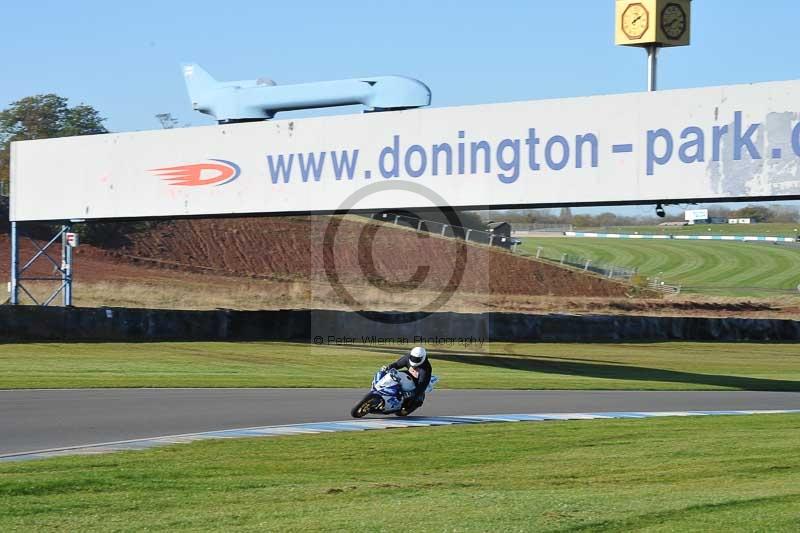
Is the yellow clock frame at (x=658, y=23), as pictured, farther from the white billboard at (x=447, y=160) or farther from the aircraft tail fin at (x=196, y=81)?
the aircraft tail fin at (x=196, y=81)

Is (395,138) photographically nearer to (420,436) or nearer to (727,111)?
(727,111)

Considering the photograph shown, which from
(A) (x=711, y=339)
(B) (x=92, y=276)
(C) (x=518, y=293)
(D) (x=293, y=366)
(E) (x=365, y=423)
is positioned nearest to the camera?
(E) (x=365, y=423)

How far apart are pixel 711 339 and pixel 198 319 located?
755 inches

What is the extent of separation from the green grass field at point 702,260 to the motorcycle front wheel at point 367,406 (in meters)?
50.0

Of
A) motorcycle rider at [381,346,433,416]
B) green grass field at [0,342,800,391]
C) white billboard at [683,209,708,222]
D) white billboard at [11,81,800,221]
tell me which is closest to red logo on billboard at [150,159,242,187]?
white billboard at [11,81,800,221]

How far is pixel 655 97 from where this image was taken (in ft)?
72.2

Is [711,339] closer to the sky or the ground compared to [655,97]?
closer to the ground

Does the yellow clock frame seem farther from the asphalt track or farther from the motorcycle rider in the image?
the motorcycle rider

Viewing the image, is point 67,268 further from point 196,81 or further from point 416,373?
point 416,373

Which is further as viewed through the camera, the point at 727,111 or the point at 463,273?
the point at 463,273

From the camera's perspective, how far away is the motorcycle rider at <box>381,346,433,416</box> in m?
17.2

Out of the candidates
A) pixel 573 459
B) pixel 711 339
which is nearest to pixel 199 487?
pixel 573 459

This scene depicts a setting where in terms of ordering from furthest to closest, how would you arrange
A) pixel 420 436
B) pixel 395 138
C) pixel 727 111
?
pixel 395 138 → pixel 727 111 → pixel 420 436

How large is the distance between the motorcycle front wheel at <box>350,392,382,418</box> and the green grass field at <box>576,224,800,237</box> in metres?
86.0
